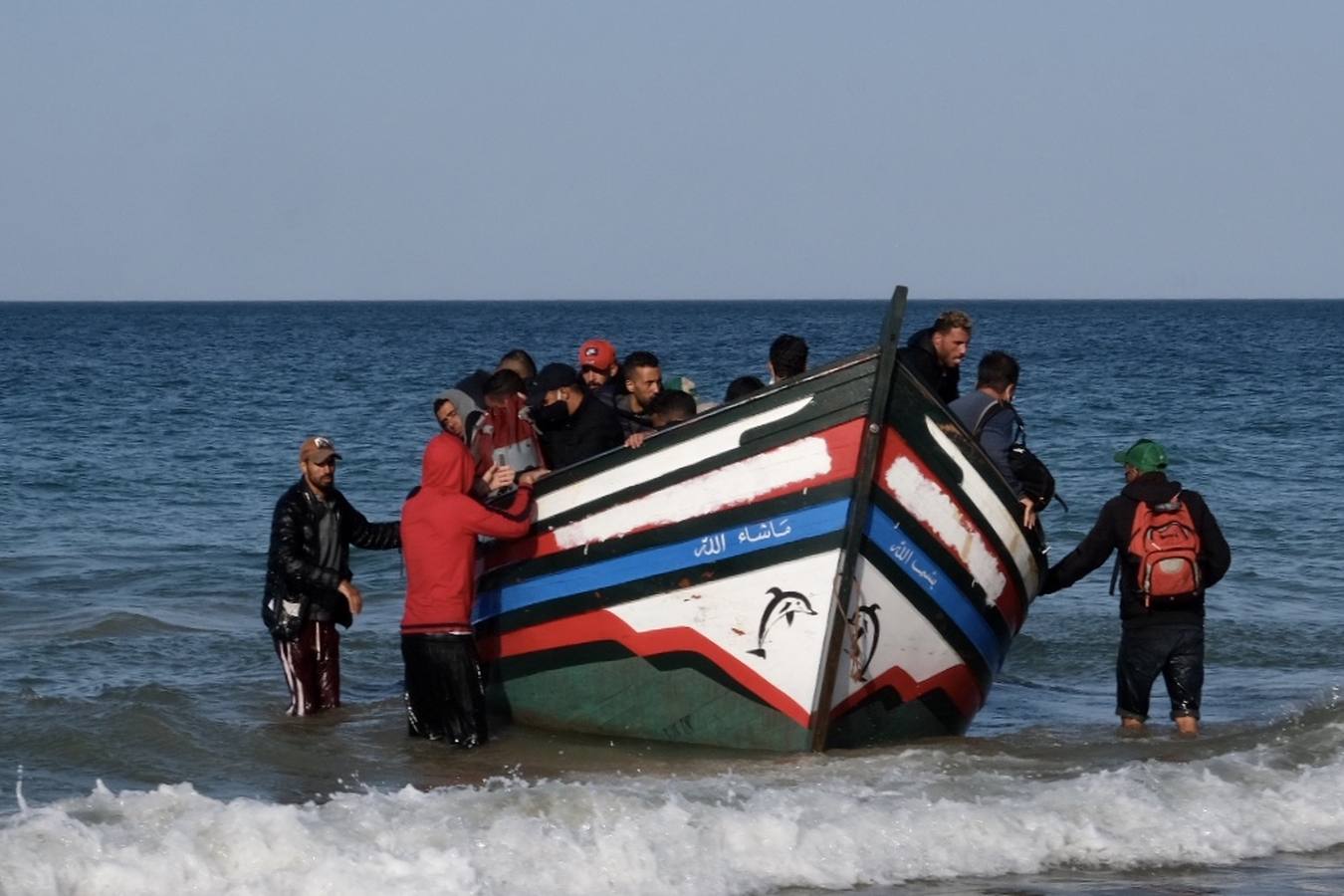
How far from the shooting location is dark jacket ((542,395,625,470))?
8.98m

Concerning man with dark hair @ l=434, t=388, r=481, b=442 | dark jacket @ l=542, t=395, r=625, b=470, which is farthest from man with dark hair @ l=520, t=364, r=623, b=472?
man with dark hair @ l=434, t=388, r=481, b=442

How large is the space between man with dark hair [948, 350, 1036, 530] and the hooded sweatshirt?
2.00m

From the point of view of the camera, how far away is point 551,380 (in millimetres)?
9336

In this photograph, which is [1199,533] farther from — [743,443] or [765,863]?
[765,863]

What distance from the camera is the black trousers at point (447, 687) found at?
848 centimetres

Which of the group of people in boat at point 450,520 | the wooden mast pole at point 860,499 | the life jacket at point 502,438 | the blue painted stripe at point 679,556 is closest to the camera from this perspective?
the wooden mast pole at point 860,499

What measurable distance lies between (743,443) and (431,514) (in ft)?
4.51

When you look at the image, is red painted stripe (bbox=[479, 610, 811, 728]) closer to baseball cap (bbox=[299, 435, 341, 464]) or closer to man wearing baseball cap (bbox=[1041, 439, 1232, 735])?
baseball cap (bbox=[299, 435, 341, 464])

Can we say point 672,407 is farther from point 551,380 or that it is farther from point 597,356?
point 597,356

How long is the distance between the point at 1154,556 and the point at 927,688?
113 centimetres

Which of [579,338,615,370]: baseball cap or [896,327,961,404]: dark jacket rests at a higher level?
[896,327,961,404]: dark jacket

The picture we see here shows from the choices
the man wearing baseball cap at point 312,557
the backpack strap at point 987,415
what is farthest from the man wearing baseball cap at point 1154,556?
the man wearing baseball cap at point 312,557

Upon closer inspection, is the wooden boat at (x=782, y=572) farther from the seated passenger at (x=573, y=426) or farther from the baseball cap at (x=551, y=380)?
the baseball cap at (x=551, y=380)

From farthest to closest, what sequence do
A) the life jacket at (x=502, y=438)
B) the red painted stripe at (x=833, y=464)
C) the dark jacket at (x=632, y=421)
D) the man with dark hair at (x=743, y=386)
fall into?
the dark jacket at (x=632, y=421)
the man with dark hair at (x=743, y=386)
the life jacket at (x=502, y=438)
the red painted stripe at (x=833, y=464)
